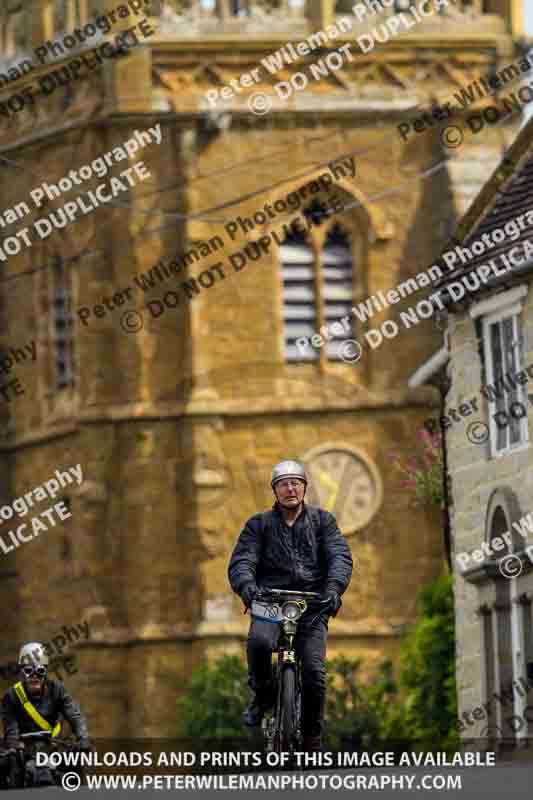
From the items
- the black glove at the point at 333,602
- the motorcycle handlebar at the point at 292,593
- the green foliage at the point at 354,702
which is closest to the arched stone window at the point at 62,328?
the green foliage at the point at 354,702

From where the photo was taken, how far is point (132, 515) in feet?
174

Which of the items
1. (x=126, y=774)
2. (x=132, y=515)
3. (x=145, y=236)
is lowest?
(x=126, y=774)

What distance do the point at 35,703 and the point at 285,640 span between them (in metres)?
2.90

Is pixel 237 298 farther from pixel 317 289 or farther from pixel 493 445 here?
pixel 493 445

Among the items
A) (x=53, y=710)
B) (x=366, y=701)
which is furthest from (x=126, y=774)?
(x=366, y=701)

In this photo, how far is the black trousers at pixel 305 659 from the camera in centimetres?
1941

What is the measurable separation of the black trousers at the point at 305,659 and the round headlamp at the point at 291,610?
0.08m

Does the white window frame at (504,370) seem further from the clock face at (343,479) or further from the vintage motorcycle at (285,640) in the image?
the clock face at (343,479)

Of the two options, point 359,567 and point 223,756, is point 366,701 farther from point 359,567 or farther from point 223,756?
point 223,756

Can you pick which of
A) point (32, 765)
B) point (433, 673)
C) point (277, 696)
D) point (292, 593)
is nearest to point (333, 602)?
point (292, 593)

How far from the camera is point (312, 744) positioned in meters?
19.5

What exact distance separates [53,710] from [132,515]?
31182mm

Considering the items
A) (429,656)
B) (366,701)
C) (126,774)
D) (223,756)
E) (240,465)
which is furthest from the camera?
(240,465)

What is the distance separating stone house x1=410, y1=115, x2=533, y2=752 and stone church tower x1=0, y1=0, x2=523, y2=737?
15.6 meters
